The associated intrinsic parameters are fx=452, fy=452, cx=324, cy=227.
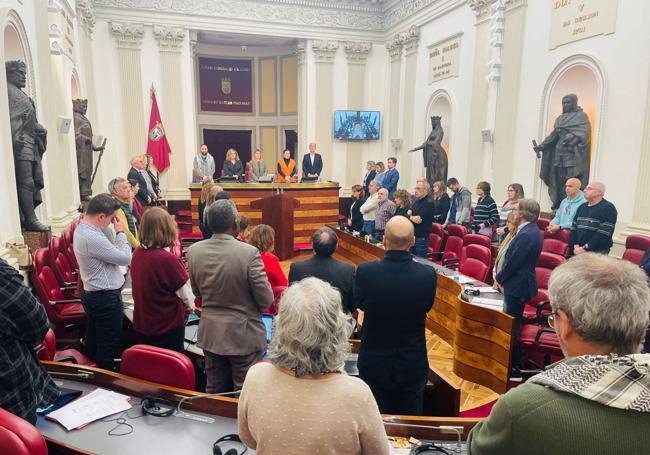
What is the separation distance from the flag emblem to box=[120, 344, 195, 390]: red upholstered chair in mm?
12155

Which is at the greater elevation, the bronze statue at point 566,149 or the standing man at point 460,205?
the bronze statue at point 566,149

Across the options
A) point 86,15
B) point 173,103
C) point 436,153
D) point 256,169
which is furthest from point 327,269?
point 173,103

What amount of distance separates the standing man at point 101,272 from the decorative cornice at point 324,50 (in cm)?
884

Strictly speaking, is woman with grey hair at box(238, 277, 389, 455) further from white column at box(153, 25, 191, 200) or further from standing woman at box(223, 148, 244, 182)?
white column at box(153, 25, 191, 200)

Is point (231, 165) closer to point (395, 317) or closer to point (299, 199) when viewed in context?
point (299, 199)

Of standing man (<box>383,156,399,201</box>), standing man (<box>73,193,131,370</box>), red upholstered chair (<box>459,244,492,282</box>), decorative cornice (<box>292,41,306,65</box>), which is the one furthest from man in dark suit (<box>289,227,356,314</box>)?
decorative cornice (<box>292,41,306,65</box>)

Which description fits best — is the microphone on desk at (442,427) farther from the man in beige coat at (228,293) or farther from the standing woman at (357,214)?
the standing woman at (357,214)

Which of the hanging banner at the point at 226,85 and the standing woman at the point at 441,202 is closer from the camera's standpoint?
the standing woman at the point at 441,202

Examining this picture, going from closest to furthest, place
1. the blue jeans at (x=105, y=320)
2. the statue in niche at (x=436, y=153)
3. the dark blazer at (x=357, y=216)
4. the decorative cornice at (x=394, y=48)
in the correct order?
the blue jeans at (x=105, y=320) < the dark blazer at (x=357, y=216) < the statue in niche at (x=436, y=153) < the decorative cornice at (x=394, y=48)

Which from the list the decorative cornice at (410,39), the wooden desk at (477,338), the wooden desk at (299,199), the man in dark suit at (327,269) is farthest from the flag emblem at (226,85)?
the man in dark suit at (327,269)

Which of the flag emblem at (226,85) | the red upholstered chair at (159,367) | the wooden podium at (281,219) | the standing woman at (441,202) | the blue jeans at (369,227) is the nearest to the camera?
the red upholstered chair at (159,367)

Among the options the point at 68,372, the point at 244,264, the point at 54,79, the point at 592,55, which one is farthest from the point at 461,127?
the point at 68,372

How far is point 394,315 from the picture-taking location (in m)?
2.08

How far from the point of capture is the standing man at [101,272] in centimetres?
257
